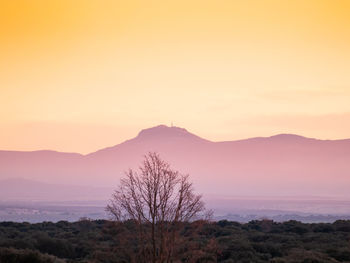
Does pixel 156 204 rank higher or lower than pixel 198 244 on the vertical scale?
higher

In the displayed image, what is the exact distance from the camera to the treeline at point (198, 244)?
2428cm

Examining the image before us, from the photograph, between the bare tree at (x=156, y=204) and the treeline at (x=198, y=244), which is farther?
the treeline at (x=198, y=244)

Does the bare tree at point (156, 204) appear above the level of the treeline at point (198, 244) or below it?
above

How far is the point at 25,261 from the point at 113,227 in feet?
19.7

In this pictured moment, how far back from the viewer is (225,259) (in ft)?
111

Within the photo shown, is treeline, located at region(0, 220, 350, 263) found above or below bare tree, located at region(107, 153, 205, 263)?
below

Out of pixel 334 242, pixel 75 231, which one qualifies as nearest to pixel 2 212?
pixel 75 231

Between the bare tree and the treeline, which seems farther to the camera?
the treeline

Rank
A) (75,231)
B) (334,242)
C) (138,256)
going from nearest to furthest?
(138,256), (334,242), (75,231)

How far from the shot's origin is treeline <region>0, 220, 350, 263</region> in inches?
956

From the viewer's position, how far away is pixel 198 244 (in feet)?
84.2

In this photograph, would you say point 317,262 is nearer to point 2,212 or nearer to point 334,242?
point 334,242

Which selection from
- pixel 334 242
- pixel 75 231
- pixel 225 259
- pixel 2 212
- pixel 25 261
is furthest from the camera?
pixel 2 212

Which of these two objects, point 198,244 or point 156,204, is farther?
point 198,244
